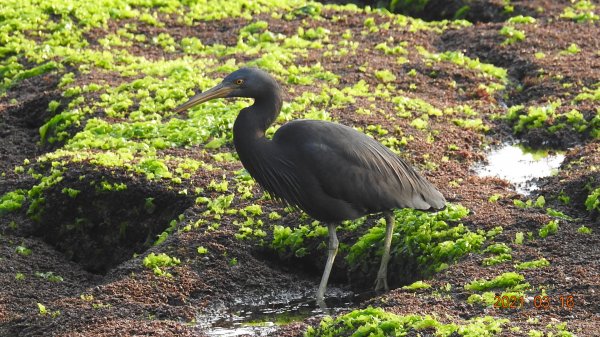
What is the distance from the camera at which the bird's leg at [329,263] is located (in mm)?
10383

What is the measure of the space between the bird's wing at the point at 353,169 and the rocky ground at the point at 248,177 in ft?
1.64

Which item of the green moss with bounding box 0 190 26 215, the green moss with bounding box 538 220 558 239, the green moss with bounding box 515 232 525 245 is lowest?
the green moss with bounding box 0 190 26 215

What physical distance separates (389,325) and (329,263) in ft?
6.37

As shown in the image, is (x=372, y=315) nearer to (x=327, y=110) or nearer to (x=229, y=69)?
(x=327, y=110)

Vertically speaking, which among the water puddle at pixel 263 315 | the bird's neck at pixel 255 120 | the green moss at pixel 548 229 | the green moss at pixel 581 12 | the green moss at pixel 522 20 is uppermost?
the green moss at pixel 581 12

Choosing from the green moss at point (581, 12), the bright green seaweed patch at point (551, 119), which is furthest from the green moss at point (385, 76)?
the green moss at point (581, 12)

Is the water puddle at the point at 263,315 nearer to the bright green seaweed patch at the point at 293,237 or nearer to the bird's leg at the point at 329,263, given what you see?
the bird's leg at the point at 329,263

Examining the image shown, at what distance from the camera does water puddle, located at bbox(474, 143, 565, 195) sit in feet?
42.6

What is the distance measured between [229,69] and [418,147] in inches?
153

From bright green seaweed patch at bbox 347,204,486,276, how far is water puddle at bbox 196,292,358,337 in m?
0.54

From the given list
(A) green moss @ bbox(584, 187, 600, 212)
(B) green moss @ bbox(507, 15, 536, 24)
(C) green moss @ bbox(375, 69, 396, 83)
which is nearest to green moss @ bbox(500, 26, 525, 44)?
(B) green moss @ bbox(507, 15, 536, 24)

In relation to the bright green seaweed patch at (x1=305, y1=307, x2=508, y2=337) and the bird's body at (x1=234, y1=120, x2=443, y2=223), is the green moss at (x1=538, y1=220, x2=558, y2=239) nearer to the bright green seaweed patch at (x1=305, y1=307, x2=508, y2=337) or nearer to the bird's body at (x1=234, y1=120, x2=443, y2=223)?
the bird's body at (x1=234, y1=120, x2=443, y2=223)

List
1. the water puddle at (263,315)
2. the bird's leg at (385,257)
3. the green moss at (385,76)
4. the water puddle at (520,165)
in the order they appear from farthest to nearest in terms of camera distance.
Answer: the green moss at (385,76) < the water puddle at (520,165) < the bird's leg at (385,257) < the water puddle at (263,315)

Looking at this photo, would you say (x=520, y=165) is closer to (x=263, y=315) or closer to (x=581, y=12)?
(x=263, y=315)
